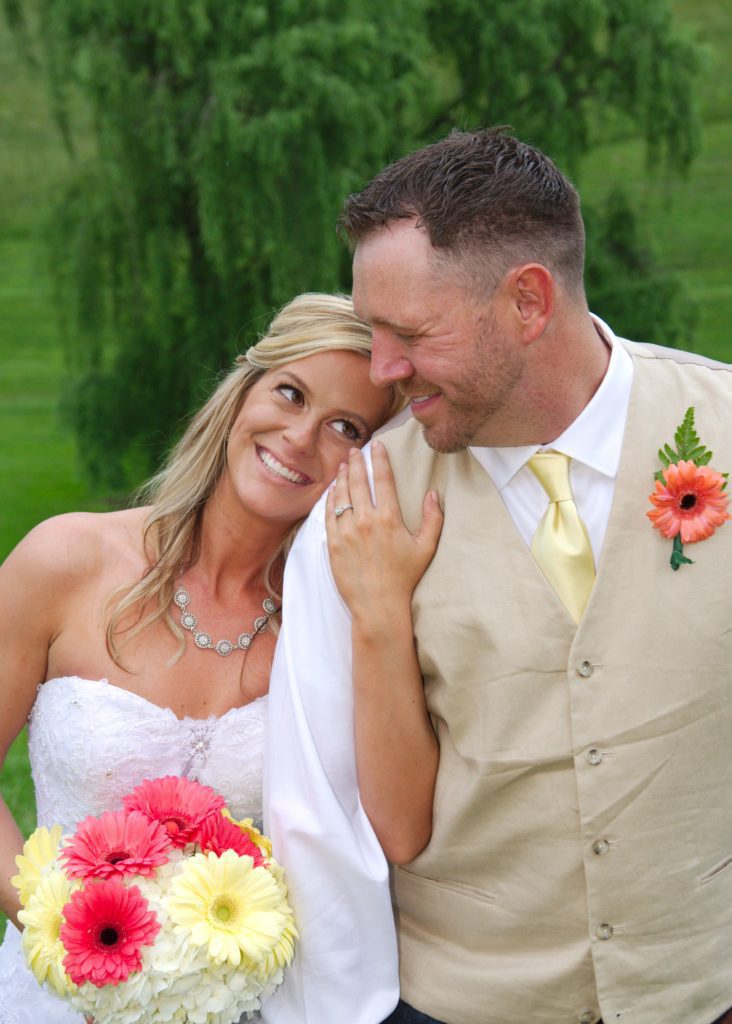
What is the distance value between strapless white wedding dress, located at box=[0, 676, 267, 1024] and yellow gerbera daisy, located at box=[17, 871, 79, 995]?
477 millimetres

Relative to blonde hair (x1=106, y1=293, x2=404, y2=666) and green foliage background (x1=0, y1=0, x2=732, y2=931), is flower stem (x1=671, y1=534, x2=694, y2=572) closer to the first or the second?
blonde hair (x1=106, y1=293, x2=404, y2=666)

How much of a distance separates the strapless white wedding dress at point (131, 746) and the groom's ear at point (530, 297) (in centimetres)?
107

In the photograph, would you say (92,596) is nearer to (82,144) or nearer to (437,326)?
(437,326)

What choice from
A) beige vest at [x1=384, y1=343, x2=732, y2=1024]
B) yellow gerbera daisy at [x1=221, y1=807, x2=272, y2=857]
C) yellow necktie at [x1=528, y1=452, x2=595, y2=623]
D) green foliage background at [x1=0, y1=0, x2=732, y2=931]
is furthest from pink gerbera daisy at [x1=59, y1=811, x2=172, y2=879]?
green foliage background at [x1=0, y1=0, x2=732, y2=931]

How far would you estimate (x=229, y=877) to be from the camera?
2.36m

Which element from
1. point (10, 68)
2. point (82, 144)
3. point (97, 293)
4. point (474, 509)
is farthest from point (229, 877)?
point (10, 68)

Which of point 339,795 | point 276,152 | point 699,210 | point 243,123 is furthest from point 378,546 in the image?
point 699,210

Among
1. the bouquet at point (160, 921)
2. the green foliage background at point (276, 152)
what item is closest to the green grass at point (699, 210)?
the green foliage background at point (276, 152)

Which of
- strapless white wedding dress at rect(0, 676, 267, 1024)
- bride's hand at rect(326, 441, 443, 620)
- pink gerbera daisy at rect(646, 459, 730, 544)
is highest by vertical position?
pink gerbera daisy at rect(646, 459, 730, 544)

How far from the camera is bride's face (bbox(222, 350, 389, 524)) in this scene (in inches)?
110

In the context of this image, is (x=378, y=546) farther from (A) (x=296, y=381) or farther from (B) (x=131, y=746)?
(B) (x=131, y=746)

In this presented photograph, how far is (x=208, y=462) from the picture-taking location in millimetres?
3047

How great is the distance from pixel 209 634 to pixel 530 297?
1118 millimetres

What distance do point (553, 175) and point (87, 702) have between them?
1.47 m
